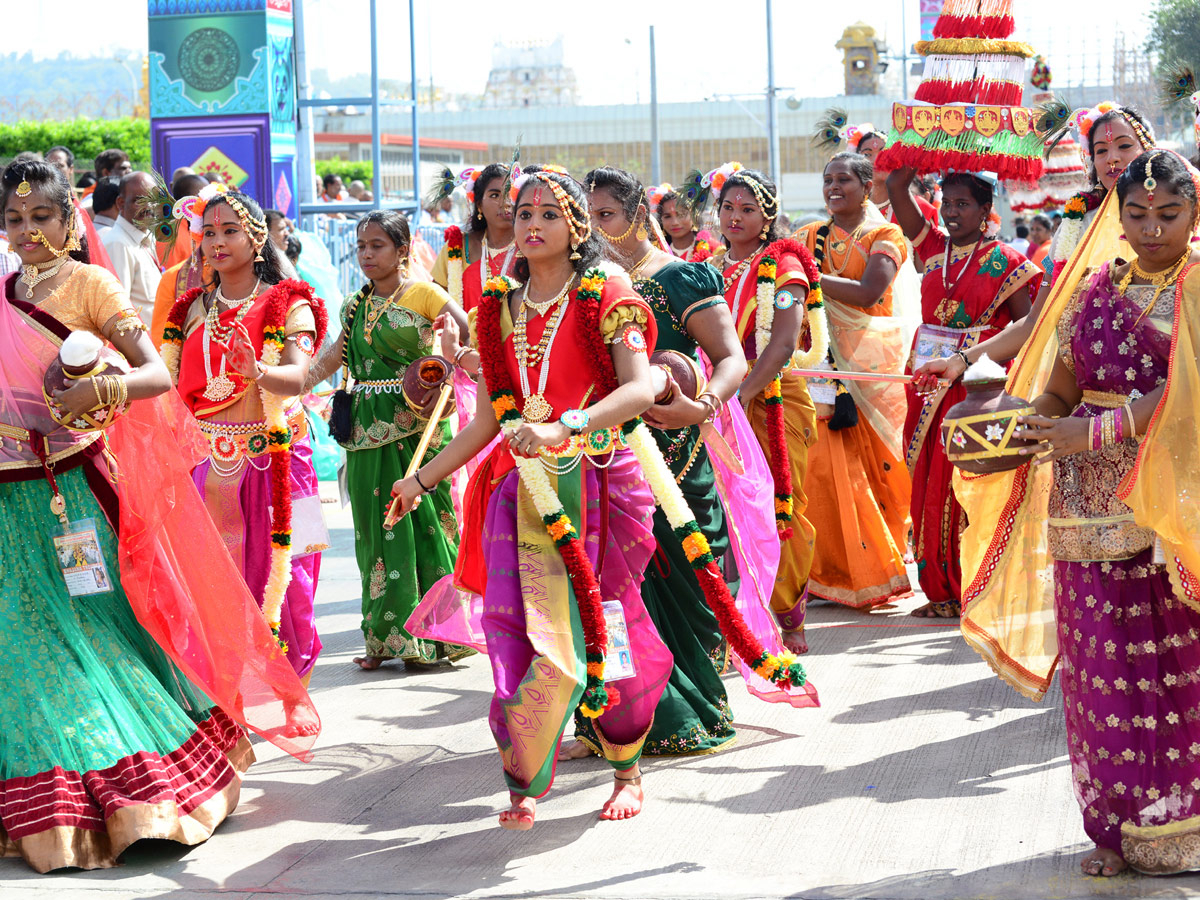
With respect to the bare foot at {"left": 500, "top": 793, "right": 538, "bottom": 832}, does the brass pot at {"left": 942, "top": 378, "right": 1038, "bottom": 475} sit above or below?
above

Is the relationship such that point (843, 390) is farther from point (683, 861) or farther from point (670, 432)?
point (683, 861)

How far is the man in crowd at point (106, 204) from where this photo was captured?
9.32 m

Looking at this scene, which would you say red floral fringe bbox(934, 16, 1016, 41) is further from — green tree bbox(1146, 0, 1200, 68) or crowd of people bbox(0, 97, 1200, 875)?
green tree bbox(1146, 0, 1200, 68)

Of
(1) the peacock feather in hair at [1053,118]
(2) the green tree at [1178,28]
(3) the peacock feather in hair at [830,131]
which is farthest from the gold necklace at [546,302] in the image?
(2) the green tree at [1178,28]

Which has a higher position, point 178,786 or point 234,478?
point 234,478

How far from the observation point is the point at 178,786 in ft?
14.2

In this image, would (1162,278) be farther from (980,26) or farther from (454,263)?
(454,263)

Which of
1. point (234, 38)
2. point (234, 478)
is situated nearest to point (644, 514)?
point (234, 478)

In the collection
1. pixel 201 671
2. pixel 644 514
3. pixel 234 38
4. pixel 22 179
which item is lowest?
pixel 201 671

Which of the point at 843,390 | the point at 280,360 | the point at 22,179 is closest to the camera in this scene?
the point at 22,179

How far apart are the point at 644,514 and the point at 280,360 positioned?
1825mm

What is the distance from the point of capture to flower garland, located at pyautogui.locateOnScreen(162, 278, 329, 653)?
560 cm

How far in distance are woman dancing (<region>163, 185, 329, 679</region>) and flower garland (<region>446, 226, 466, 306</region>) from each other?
1688 millimetres

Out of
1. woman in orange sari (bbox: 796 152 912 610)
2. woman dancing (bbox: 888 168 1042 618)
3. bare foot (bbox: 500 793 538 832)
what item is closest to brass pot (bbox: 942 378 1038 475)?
bare foot (bbox: 500 793 538 832)
